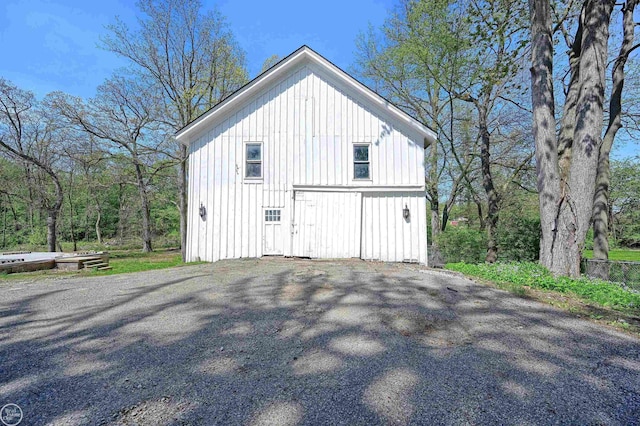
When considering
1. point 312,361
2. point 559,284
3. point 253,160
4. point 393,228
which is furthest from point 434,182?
point 312,361

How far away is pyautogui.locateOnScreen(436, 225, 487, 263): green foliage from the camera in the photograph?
528 inches

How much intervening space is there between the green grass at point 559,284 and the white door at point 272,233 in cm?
590

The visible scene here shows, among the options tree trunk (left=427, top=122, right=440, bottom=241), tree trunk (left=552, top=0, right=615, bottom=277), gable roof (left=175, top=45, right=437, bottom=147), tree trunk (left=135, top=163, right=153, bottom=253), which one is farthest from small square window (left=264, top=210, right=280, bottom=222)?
tree trunk (left=135, top=163, right=153, bottom=253)

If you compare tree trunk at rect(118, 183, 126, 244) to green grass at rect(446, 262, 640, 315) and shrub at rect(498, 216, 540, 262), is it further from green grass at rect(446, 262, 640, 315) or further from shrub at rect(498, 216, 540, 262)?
green grass at rect(446, 262, 640, 315)

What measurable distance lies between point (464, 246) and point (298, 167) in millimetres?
8543

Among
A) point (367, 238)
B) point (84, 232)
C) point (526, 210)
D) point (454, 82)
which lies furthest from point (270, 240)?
point (84, 232)

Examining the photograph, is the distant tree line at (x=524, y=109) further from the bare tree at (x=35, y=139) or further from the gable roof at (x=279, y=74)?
the bare tree at (x=35, y=139)

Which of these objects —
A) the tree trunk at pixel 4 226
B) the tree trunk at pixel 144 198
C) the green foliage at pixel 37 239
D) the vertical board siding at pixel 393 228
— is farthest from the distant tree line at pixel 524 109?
the tree trunk at pixel 4 226

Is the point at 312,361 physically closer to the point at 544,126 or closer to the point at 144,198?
the point at 544,126

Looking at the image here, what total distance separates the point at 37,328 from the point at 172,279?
302 centimetres

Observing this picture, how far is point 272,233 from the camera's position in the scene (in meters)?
10.5

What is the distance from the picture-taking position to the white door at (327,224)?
1034 cm

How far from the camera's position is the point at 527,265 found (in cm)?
733

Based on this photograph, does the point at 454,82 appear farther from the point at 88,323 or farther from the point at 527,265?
the point at 88,323
